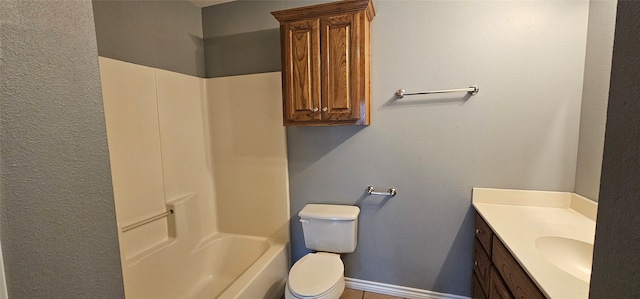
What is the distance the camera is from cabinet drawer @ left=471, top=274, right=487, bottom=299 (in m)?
1.50

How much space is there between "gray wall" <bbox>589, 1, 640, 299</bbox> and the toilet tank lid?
140 centimetres

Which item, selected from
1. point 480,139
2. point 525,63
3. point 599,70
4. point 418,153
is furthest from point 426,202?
point 599,70

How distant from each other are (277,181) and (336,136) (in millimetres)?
629

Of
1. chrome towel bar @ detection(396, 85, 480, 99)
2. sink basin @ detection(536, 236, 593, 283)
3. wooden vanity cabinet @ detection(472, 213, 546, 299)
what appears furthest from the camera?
chrome towel bar @ detection(396, 85, 480, 99)

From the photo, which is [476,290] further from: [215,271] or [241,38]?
[241,38]

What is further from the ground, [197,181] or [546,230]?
[197,181]

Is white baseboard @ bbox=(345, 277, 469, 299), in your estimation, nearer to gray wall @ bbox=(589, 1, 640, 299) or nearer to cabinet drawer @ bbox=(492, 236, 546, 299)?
cabinet drawer @ bbox=(492, 236, 546, 299)

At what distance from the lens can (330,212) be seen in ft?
6.02

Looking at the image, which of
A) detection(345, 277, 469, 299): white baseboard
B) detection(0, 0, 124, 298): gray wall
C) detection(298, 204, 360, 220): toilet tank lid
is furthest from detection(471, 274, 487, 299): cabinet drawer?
detection(0, 0, 124, 298): gray wall

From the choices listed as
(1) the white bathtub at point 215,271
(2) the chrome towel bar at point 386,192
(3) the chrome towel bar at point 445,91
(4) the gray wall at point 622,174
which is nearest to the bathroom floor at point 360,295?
(1) the white bathtub at point 215,271

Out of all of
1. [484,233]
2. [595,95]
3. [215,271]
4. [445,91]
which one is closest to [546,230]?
[484,233]

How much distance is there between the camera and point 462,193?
1.72 meters

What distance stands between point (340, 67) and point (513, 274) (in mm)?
1379

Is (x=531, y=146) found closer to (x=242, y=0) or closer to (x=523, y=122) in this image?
(x=523, y=122)
